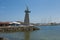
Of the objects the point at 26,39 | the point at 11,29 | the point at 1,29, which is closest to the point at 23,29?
the point at 26,39

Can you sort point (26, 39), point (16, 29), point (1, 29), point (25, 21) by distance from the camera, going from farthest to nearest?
point (25, 21), point (26, 39), point (16, 29), point (1, 29)

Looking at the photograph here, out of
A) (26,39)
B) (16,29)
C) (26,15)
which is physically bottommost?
(26,39)

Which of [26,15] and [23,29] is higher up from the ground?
[26,15]

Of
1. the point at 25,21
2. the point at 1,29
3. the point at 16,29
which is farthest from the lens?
the point at 25,21

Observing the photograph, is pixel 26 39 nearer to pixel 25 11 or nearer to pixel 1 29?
pixel 1 29

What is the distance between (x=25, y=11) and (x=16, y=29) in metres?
22.8

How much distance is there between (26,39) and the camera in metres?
25.7

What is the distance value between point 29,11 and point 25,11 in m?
1.17

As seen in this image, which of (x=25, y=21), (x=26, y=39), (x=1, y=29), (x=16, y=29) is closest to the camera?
(x=1, y=29)

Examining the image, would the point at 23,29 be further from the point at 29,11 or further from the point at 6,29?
the point at 29,11

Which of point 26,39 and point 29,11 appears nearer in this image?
point 26,39

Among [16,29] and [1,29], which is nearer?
[1,29]

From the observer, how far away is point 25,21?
43.9m

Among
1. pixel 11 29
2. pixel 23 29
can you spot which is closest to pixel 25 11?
pixel 23 29
